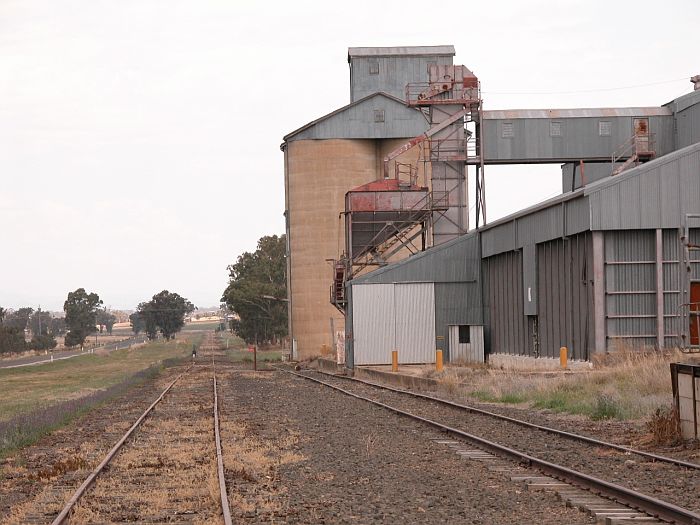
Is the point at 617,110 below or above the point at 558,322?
above

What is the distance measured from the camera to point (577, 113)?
49.8m

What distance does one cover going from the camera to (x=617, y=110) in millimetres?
50188

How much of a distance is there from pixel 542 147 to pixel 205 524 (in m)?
42.1

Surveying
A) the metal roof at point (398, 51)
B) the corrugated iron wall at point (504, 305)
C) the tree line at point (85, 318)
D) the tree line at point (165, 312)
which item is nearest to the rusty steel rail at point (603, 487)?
the corrugated iron wall at point (504, 305)

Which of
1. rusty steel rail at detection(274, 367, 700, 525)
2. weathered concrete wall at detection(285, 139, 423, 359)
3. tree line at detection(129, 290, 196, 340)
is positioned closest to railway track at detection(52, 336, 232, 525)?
rusty steel rail at detection(274, 367, 700, 525)

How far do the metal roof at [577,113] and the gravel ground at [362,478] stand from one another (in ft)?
100

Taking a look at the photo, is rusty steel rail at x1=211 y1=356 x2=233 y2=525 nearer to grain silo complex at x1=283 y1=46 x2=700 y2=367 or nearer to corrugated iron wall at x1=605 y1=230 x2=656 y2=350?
grain silo complex at x1=283 y1=46 x2=700 y2=367

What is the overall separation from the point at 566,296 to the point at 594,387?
9.65 meters

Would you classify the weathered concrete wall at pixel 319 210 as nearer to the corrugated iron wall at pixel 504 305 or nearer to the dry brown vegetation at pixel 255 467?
the corrugated iron wall at pixel 504 305

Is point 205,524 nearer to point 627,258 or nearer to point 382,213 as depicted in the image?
point 627,258

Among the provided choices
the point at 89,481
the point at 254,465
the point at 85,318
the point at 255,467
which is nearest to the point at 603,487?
the point at 255,467

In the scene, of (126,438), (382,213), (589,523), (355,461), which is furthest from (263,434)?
(382,213)

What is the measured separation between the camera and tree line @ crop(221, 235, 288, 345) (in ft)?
371

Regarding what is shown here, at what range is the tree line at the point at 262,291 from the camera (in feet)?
371
